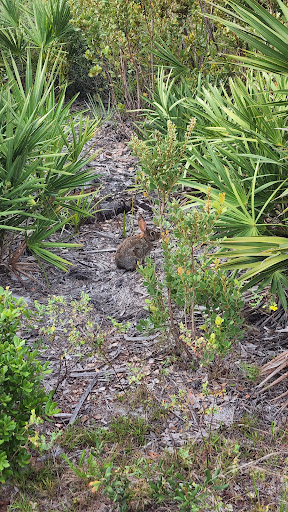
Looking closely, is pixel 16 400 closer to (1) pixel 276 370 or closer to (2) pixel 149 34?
(1) pixel 276 370

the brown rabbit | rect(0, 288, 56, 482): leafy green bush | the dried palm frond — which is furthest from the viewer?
the brown rabbit

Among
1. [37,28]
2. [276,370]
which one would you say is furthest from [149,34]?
[276,370]

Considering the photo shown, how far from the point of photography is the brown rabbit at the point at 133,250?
396 centimetres

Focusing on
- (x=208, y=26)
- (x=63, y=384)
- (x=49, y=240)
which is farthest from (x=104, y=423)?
(x=208, y=26)

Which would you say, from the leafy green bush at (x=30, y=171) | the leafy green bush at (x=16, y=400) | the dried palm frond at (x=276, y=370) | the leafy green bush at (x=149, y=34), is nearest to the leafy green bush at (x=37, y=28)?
the leafy green bush at (x=149, y=34)

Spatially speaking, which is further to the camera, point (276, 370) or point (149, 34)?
point (149, 34)

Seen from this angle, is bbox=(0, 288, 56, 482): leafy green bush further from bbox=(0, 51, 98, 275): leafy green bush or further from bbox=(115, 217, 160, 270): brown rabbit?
bbox=(115, 217, 160, 270): brown rabbit

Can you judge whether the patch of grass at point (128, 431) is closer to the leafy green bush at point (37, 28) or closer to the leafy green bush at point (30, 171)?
the leafy green bush at point (30, 171)

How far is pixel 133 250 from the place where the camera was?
396 cm

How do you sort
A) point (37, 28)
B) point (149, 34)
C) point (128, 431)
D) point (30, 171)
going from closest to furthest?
point (128, 431)
point (30, 171)
point (37, 28)
point (149, 34)

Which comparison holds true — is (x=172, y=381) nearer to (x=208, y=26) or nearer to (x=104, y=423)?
(x=104, y=423)

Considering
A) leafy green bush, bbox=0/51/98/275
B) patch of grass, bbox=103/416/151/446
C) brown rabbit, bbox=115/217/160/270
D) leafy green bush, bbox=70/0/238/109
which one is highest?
leafy green bush, bbox=70/0/238/109

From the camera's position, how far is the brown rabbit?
3957 mm

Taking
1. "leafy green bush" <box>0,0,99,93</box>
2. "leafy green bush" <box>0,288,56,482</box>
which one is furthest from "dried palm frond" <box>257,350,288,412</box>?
"leafy green bush" <box>0,0,99,93</box>
